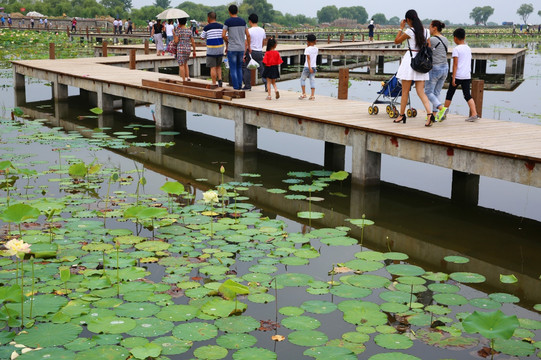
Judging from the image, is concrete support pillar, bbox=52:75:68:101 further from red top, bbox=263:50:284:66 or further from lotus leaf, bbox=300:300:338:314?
lotus leaf, bbox=300:300:338:314

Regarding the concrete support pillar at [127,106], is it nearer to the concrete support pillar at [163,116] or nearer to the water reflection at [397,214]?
the concrete support pillar at [163,116]

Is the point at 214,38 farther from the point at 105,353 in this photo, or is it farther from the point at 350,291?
the point at 105,353

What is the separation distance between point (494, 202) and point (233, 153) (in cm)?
435

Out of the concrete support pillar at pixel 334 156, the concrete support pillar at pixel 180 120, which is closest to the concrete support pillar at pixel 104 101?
the concrete support pillar at pixel 180 120

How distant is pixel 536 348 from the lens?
4309mm

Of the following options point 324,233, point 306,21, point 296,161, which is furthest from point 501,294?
point 306,21

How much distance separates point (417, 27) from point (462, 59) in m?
1.11

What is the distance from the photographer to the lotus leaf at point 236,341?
4295 millimetres

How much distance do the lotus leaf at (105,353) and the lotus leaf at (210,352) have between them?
0.44 meters

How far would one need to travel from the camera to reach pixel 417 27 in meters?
8.09

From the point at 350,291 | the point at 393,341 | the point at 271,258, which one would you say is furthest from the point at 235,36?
the point at 393,341

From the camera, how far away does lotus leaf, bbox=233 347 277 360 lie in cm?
412

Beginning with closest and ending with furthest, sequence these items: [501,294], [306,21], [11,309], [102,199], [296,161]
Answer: [11,309] < [501,294] < [102,199] < [296,161] < [306,21]

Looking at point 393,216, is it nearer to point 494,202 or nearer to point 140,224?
point 494,202
